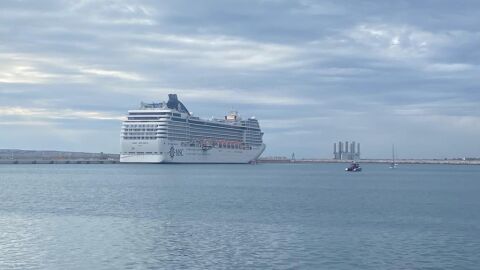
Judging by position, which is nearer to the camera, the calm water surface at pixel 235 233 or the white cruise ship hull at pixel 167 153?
the calm water surface at pixel 235 233

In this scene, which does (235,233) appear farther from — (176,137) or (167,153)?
(176,137)

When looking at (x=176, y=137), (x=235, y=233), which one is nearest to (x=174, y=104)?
(x=176, y=137)

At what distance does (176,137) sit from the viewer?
116m

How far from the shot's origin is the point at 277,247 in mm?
24969

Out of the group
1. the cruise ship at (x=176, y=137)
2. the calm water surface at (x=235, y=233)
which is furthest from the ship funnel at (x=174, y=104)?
the calm water surface at (x=235, y=233)

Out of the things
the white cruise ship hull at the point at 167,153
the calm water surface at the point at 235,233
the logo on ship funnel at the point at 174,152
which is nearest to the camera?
the calm water surface at the point at 235,233

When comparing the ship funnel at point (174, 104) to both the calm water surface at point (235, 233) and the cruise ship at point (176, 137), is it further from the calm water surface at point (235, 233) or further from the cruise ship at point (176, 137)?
the calm water surface at point (235, 233)

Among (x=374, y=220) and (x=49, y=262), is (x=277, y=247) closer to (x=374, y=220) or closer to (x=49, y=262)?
(x=49, y=262)

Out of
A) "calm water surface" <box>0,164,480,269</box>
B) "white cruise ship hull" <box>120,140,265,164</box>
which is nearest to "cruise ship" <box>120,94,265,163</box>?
"white cruise ship hull" <box>120,140,265,164</box>

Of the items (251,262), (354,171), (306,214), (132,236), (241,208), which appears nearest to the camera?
(251,262)

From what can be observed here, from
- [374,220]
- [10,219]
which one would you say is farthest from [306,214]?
[10,219]

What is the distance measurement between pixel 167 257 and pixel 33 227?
995 cm

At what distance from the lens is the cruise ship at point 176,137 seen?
4449 inches

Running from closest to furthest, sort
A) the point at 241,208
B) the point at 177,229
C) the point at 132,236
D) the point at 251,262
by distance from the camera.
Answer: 1. the point at 251,262
2. the point at 132,236
3. the point at 177,229
4. the point at 241,208
